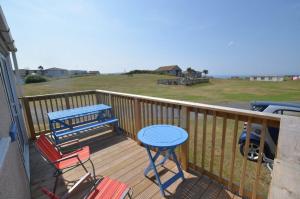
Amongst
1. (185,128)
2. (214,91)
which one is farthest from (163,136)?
(214,91)

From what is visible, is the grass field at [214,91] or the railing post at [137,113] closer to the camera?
the railing post at [137,113]

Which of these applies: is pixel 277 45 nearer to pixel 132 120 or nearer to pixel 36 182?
pixel 132 120

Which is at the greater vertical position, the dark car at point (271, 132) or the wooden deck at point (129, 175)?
the dark car at point (271, 132)

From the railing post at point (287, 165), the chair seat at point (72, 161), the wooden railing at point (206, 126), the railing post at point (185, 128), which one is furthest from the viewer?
the railing post at point (185, 128)

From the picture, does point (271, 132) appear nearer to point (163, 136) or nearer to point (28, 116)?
point (163, 136)

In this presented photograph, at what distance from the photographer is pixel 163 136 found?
2148 millimetres

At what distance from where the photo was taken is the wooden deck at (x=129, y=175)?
6.95ft

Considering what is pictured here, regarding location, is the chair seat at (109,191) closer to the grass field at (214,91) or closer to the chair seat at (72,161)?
the chair seat at (72,161)

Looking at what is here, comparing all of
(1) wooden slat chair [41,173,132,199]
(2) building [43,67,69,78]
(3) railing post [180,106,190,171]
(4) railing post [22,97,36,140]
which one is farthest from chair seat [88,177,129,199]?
(2) building [43,67,69,78]

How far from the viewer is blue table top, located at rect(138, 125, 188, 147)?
196cm

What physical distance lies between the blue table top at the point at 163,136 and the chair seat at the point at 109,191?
23.5 inches

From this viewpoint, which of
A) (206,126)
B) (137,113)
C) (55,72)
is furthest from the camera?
(55,72)

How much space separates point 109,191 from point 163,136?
0.96m

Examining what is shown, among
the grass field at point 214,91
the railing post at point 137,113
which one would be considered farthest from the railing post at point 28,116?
the grass field at point 214,91
